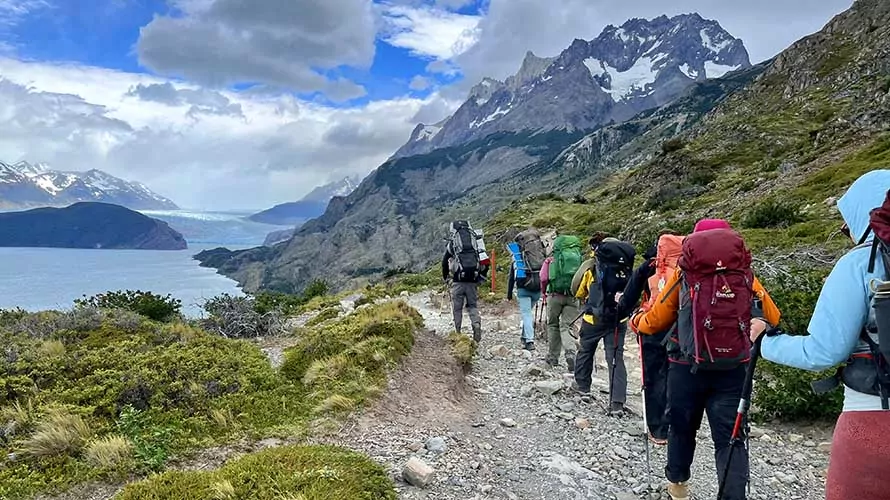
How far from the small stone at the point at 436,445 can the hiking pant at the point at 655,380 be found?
2.26 meters

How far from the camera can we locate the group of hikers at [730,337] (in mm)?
2348

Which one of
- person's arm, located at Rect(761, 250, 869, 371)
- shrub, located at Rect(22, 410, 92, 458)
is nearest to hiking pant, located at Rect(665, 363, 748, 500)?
person's arm, located at Rect(761, 250, 869, 371)

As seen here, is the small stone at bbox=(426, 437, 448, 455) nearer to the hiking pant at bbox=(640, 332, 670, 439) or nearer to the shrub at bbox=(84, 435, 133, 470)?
the hiking pant at bbox=(640, 332, 670, 439)

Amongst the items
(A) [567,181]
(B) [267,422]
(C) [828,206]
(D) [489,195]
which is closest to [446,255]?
(B) [267,422]

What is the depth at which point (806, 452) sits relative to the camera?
612cm

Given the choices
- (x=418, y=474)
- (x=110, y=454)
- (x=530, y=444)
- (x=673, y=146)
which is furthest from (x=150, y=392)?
(x=673, y=146)

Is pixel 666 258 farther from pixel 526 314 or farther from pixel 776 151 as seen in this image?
pixel 776 151

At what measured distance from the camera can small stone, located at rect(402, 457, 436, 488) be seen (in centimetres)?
464

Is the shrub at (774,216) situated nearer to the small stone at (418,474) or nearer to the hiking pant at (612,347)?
the hiking pant at (612,347)

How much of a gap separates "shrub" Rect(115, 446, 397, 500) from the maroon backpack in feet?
8.92

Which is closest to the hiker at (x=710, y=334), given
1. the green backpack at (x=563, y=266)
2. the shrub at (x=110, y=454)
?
the green backpack at (x=563, y=266)

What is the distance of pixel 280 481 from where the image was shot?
4.11m

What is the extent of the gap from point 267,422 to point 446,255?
5.71 meters

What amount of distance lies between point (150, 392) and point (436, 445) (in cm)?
389
